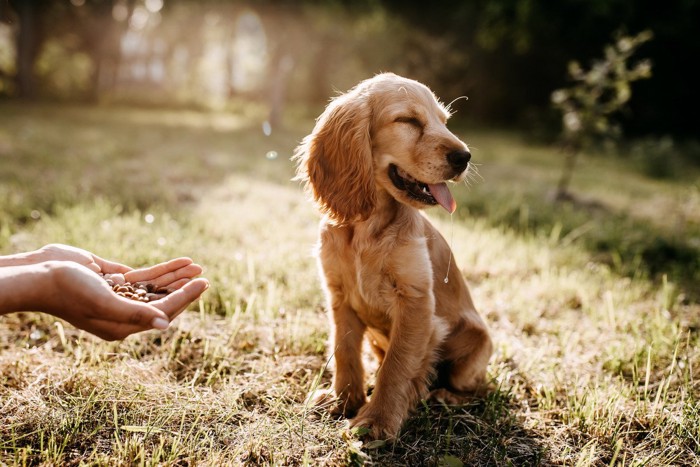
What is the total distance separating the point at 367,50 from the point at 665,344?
61.0ft

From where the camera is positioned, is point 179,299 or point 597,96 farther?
point 597,96

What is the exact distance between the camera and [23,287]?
5.04 ft

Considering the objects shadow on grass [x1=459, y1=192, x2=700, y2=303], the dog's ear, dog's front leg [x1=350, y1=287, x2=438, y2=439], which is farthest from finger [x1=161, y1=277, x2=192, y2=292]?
shadow on grass [x1=459, y1=192, x2=700, y2=303]

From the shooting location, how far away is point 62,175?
19.3 feet

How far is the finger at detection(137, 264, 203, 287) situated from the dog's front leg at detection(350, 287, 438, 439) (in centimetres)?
92

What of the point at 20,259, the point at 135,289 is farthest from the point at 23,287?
the point at 135,289

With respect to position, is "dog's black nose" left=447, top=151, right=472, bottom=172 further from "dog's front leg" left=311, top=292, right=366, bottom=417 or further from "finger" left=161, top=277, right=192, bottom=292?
"finger" left=161, top=277, right=192, bottom=292

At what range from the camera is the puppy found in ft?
7.18

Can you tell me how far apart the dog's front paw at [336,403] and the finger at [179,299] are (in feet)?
2.33

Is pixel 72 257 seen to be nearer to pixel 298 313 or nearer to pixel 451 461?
pixel 298 313

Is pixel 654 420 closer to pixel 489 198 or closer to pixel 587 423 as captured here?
pixel 587 423

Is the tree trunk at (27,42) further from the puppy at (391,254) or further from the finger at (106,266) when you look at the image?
the puppy at (391,254)

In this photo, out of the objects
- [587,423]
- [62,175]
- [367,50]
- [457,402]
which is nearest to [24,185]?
[62,175]

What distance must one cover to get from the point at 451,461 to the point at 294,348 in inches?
41.1
